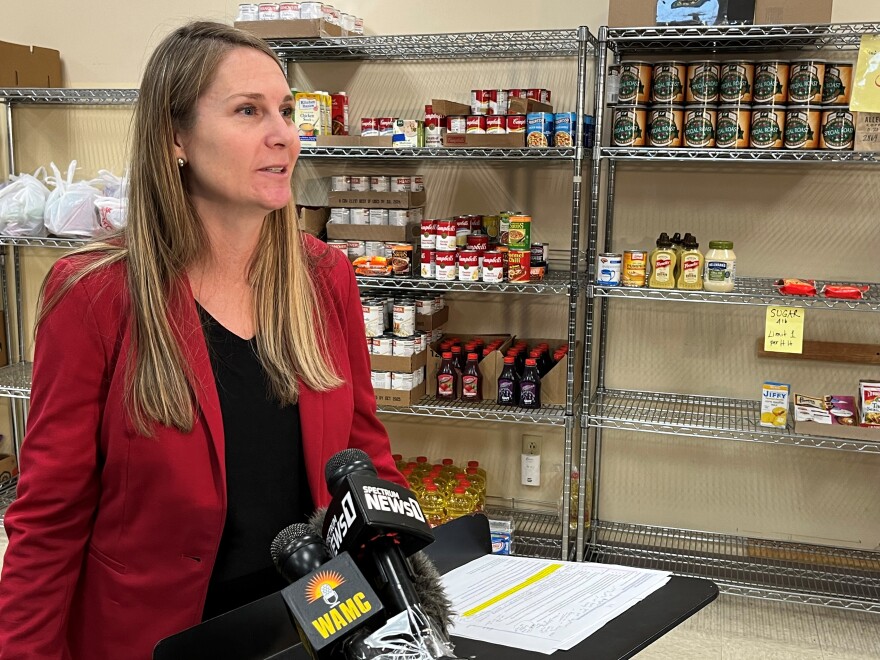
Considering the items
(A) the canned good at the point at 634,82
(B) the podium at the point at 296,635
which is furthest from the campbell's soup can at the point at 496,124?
(B) the podium at the point at 296,635

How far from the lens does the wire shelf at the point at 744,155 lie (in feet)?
9.08

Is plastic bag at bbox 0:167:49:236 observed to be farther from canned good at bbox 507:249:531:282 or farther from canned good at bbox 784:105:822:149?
canned good at bbox 784:105:822:149

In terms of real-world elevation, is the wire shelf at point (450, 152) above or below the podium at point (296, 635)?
above

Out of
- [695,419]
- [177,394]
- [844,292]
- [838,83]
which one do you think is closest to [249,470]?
[177,394]

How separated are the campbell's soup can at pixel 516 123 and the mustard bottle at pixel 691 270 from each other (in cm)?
72

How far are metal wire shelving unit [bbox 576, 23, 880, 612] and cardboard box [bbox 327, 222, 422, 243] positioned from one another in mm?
705

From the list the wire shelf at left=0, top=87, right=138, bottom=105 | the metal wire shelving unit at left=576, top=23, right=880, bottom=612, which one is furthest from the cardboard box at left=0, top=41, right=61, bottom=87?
the metal wire shelving unit at left=576, top=23, right=880, bottom=612

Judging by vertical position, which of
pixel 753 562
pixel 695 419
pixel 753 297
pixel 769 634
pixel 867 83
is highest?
pixel 867 83

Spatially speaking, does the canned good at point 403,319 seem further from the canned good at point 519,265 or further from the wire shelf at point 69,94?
the wire shelf at point 69,94

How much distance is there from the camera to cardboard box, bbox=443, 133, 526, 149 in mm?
3020

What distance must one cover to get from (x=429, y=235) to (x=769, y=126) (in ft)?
Answer: 4.04

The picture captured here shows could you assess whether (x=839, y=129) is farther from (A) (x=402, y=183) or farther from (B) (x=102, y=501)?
(B) (x=102, y=501)

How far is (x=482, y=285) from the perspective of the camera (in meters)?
3.13

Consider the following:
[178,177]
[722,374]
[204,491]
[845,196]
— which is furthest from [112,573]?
[845,196]
